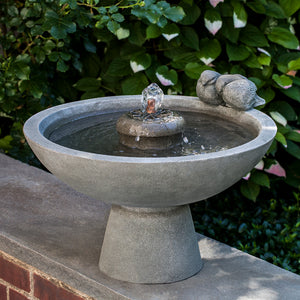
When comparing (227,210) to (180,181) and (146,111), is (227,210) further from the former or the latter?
(180,181)

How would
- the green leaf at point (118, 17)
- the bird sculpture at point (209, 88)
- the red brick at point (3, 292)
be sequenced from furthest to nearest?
1. the green leaf at point (118, 17)
2. the red brick at point (3, 292)
3. the bird sculpture at point (209, 88)

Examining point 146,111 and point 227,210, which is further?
point 227,210

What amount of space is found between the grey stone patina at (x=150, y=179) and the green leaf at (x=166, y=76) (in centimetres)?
84

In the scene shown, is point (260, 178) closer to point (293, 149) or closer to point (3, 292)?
point (293, 149)

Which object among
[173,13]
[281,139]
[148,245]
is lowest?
[281,139]

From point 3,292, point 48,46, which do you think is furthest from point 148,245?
point 48,46

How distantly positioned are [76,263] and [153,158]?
63cm

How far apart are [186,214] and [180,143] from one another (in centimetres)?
24

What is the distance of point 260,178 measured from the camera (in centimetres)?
294

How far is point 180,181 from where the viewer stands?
145 centimetres

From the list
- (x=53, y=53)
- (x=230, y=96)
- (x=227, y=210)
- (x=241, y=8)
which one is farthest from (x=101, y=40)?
(x=230, y=96)

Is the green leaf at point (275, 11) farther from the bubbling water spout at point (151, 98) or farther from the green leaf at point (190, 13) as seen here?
the bubbling water spout at point (151, 98)

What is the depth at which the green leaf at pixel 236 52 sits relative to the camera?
2.83 meters

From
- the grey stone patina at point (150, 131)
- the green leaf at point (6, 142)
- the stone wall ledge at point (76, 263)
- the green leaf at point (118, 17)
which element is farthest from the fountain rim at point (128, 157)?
the green leaf at point (6, 142)
